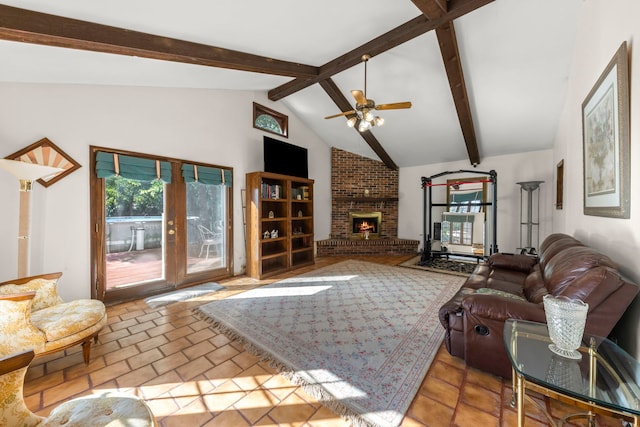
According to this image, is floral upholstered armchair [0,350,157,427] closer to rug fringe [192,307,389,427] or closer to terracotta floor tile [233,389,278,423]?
terracotta floor tile [233,389,278,423]

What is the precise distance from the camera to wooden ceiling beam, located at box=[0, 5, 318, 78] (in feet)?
5.91

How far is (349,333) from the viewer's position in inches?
95.3

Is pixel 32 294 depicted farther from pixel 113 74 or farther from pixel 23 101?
pixel 113 74

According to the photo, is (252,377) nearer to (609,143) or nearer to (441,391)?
(441,391)

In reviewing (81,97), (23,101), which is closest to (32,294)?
(23,101)

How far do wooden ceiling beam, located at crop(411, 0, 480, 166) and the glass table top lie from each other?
316 centimetres

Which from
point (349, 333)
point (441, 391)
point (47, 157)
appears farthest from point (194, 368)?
point (47, 157)

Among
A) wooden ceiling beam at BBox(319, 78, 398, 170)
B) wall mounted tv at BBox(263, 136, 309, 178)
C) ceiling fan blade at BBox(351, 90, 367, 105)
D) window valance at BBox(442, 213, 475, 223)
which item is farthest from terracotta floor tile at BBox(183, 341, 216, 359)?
window valance at BBox(442, 213, 475, 223)

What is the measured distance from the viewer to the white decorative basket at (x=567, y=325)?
1169 millimetres

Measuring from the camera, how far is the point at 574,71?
303cm

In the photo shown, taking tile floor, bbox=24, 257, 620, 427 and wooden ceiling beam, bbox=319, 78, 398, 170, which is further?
wooden ceiling beam, bbox=319, 78, 398, 170

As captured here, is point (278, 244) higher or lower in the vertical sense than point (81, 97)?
lower

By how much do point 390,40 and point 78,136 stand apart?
13.2ft

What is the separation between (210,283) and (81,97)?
2.87 metres
